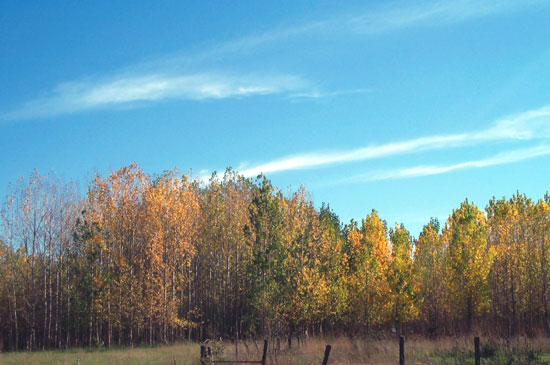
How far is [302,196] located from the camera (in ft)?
145

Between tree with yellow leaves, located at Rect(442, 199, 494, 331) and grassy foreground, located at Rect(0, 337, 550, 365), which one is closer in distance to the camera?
grassy foreground, located at Rect(0, 337, 550, 365)

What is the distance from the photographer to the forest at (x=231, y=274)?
41.8 m

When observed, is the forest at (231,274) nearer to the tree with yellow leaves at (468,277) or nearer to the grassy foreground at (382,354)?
the tree with yellow leaves at (468,277)

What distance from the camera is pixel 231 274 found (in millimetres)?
50219

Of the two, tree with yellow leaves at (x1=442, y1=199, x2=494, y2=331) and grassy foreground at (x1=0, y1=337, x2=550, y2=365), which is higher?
tree with yellow leaves at (x1=442, y1=199, x2=494, y2=331)

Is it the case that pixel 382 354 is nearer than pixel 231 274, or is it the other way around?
pixel 382 354

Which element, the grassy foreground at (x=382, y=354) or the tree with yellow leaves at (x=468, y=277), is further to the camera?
the tree with yellow leaves at (x=468, y=277)

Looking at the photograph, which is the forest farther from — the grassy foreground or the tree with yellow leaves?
the grassy foreground

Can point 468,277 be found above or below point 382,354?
above

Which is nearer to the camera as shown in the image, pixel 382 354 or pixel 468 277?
pixel 382 354

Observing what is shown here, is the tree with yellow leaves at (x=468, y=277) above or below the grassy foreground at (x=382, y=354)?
above

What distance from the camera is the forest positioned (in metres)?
41.8

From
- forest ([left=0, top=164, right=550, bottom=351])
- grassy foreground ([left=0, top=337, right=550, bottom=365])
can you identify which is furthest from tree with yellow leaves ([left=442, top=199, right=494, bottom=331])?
grassy foreground ([left=0, top=337, right=550, bottom=365])

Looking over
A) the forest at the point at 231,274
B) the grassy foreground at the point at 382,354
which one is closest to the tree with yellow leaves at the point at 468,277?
A: the forest at the point at 231,274
